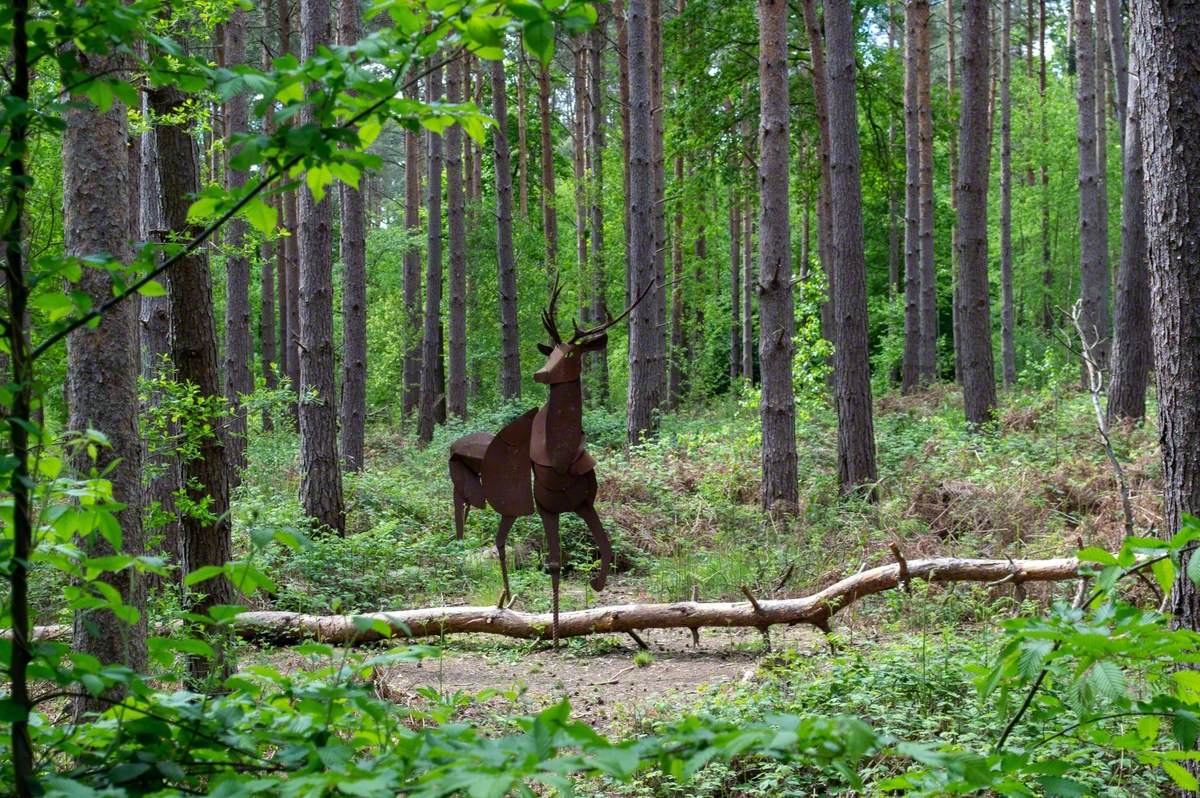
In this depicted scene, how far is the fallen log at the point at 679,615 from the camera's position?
7.46 meters

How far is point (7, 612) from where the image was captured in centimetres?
200

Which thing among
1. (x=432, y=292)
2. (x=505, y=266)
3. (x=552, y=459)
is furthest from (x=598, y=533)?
(x=432, y=292)

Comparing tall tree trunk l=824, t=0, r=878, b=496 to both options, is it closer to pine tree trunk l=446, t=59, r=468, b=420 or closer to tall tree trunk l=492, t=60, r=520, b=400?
tall tree trunk l=492, t=60, r=520, b=400

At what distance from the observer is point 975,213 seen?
14859 millimetres

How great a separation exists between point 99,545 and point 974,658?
4.32 m

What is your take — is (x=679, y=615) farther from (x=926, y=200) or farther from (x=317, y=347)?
(x=926, y=200)

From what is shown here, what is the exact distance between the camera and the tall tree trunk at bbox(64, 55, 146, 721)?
13.7ft

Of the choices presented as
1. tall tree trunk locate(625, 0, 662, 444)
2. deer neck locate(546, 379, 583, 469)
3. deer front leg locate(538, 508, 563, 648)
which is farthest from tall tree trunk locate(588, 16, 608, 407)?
deer neck locate(546, 379, 583, 469)

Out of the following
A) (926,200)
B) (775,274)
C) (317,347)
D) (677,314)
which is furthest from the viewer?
(677,314)

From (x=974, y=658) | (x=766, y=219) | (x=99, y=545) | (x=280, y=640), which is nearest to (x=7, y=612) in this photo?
(x=99, y=545)

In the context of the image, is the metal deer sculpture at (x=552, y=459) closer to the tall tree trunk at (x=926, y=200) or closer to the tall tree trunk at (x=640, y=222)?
the tall tree trunk at (x=640, y=222)

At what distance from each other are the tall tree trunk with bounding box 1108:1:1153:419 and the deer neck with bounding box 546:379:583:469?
26.4 feet

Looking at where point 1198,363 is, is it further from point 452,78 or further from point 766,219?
point 452,78

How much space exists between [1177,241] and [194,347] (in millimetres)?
5097
